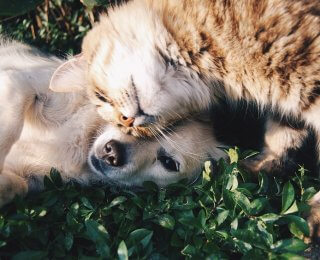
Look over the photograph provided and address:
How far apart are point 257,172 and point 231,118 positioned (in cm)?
32

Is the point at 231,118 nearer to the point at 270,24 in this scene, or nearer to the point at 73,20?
the point at 270,24

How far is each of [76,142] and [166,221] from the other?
877 millimetres

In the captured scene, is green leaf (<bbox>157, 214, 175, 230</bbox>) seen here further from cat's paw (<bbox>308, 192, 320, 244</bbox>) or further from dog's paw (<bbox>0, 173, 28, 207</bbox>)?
dog's paw (<bbox>0, 173, 28, 207</bbox>)

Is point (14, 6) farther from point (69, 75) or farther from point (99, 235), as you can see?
point (99, 235)

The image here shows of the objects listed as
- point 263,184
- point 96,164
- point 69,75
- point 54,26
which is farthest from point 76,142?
point 54,26

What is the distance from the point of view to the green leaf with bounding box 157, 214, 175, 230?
2271mm

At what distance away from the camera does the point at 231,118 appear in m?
2.85

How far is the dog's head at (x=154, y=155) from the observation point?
2.80m

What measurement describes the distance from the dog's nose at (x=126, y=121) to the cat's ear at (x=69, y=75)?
38 cm

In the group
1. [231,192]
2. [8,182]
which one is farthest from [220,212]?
[8,182]

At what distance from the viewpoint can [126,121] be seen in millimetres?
2553

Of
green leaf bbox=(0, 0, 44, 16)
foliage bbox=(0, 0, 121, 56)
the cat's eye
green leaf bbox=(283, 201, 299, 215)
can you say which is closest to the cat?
the cat's eye

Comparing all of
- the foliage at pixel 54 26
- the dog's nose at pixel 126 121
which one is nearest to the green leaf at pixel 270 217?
the dog's nose at pixel 126 121

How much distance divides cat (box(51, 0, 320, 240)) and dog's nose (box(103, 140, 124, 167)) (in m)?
0.13
